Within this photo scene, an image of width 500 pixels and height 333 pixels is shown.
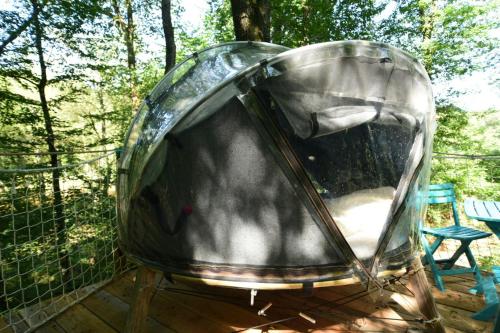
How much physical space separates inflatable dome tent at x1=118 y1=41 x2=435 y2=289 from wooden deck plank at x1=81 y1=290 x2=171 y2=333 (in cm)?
89

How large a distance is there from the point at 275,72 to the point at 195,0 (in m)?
12.1

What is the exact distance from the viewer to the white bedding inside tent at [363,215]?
152 centimetres

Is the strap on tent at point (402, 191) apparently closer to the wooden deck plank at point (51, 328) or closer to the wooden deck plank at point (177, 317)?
the wooden deck plank at point (177, 317)

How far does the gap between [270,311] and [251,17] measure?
351 centimetres

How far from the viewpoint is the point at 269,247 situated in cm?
145

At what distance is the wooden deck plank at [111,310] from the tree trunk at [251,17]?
133 inches

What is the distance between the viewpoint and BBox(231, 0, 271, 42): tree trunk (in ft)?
13.1

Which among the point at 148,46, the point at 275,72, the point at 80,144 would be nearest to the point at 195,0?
the point at 148,46

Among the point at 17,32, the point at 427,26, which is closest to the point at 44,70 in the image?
the point at 17,32

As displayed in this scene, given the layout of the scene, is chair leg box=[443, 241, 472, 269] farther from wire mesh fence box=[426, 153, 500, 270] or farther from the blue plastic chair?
wire mesh fence box=[426, 153, 500, 270]

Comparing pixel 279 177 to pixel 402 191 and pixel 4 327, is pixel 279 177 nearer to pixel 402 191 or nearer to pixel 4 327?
pixel 402 191

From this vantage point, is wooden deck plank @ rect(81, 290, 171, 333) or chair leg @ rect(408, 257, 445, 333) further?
wooden deck plank @ rect(81, 290, 171, 333)

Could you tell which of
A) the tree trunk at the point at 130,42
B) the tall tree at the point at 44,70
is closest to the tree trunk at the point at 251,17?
the tall tree at the point at 44,70

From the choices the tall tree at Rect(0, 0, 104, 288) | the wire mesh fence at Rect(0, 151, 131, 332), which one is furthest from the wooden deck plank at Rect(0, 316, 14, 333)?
the tall tree at Rect(0, 0, 104, 288)
